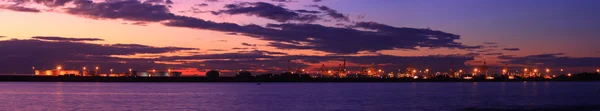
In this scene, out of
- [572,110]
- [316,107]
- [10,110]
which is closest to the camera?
[572,110]

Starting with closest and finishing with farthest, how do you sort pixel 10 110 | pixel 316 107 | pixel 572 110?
pixel 572 110 → pixel 10 110 → pixel 316 107

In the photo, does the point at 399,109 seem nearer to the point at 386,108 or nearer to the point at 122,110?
the point at 386,108

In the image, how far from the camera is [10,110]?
176ft

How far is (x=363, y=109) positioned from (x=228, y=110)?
1070 cm

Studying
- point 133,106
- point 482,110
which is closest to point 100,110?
point 133,106

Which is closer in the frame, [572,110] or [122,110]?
[572,110]

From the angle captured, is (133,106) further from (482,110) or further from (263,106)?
(482,110)

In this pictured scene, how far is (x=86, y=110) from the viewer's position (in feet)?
178

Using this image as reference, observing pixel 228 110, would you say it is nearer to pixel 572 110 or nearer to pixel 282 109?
pixel 282 109

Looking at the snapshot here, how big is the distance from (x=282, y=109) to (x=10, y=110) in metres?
21.2

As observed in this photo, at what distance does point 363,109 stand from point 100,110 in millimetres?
20684

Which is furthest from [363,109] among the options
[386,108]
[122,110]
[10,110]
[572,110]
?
[10,110]

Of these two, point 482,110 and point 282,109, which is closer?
point 482,110

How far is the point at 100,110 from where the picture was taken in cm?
5406
